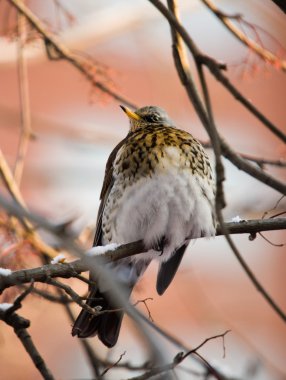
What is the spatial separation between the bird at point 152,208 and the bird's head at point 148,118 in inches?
11.9

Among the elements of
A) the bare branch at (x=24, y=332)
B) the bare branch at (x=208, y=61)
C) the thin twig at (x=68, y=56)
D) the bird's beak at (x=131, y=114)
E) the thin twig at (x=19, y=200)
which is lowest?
the bare branch at (x=24, y=332)

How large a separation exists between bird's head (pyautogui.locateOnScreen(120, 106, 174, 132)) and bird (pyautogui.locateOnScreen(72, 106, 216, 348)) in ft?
0.99

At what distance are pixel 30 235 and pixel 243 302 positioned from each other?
408 centimetres

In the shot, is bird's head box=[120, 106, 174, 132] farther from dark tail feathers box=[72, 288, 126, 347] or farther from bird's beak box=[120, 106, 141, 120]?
dark tail feathers box=[72, 288, 126, 347]

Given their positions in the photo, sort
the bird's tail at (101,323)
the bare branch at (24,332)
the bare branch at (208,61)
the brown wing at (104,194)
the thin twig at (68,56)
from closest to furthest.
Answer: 1. the bare branch at (208,61)
2. the bare branch at (24,332)
3. the bird's tail at (101,323)
4. the thin twig at (68,56)
5. the brown wing at (104,194)

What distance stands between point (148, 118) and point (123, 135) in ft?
4.69

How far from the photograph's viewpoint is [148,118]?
418 centimetres

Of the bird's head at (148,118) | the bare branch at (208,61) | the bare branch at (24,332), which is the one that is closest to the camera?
the bare branch at (208,61)

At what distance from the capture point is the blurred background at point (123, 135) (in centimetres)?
407

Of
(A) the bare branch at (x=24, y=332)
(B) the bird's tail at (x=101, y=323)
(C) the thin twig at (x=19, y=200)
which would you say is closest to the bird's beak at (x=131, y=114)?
(C) the thin twig at (x=19, y=200)

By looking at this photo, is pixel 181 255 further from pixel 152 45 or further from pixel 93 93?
pixel 152 45

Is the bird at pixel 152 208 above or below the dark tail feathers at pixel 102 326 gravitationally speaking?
above

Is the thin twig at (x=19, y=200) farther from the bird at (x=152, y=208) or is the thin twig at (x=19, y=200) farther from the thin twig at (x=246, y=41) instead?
the thin twig at (x=246, y=41)

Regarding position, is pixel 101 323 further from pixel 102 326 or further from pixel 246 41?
pixel 246 41
